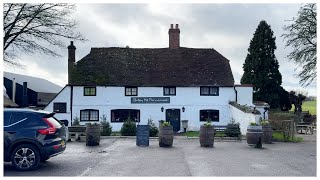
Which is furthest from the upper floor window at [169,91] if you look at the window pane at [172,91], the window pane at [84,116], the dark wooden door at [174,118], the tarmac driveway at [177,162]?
the tarmac driveway at [177,162]

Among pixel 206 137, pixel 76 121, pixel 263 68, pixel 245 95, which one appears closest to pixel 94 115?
pixel 76 121

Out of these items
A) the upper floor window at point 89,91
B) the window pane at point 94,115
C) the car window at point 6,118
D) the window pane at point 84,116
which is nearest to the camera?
the car window at point 6,118

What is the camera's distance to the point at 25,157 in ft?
39.2

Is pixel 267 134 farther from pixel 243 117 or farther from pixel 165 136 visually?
pixel 243 117

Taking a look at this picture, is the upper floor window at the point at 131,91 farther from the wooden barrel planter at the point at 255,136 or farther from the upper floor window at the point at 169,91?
the wooden barrel planter at the point at 255,136

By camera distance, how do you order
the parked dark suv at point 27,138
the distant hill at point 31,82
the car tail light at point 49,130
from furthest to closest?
the distant hill at point 31,82, the car tail light at point 49,130, the parked dark suv at point 27,138

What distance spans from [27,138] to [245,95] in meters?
25.5

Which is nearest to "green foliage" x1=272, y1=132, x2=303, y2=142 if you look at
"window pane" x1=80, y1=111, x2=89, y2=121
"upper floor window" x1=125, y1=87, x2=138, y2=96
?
"upper floor window" x1=125, y1=87, x2=138, y2=96

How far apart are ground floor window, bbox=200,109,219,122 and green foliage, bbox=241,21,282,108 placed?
9.34 meters

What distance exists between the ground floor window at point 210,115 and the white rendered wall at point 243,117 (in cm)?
151

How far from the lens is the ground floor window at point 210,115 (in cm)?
3444

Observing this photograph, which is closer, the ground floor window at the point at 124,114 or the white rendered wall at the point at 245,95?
the ground floor window at the point at 124,114

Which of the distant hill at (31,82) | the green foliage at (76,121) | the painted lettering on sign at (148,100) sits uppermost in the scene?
the distant hill at (31,82)

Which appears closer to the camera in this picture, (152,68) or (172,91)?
(172,91)
